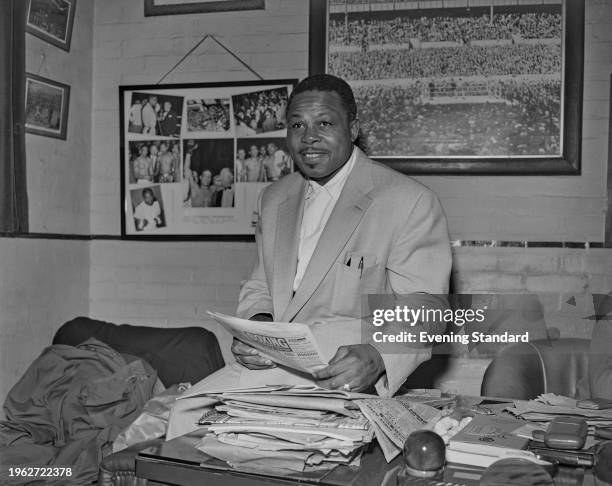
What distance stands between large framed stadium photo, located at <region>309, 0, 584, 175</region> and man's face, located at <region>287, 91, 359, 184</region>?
1.13m

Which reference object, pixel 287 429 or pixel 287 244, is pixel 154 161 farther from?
pixel 287 429

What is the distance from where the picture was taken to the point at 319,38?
375 centimetres

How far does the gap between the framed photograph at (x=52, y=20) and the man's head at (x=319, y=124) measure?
170cm

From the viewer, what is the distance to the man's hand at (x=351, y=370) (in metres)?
1.76

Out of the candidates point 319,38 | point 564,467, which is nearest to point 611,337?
point 564,467

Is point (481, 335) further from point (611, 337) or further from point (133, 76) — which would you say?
point (133, 76)

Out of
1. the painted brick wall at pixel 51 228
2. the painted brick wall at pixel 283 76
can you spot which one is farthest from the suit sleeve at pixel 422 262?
the painted brick wall at pixel 51 228

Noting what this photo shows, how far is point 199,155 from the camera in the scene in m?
3.91

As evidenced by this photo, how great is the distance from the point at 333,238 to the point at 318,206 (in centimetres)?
28

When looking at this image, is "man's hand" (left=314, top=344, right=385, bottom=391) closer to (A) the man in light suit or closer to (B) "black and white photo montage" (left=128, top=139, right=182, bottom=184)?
(A) the man in light suit

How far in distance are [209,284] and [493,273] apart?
1508 mm

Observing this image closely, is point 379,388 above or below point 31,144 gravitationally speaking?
below

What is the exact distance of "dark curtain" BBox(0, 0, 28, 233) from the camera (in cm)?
333

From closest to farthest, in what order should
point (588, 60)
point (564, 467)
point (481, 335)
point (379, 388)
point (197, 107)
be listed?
point (564, 467), point (379, 388), point (588, 60), point (481, 335), point (197, 107)
